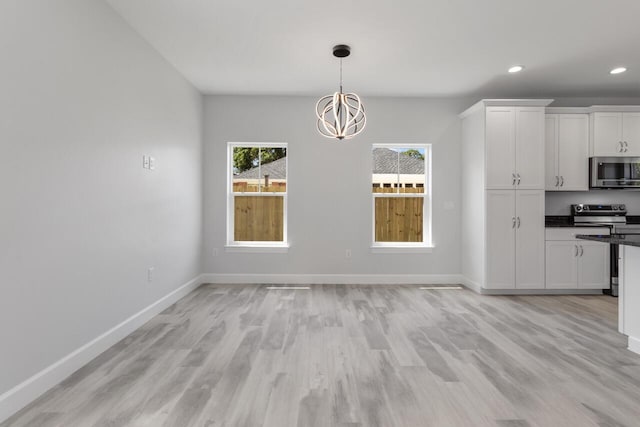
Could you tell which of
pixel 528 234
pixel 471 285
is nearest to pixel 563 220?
pixel 528 234

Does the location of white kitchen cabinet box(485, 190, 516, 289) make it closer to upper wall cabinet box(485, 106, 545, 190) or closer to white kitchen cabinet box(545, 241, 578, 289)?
upper wall cabinet box(485, 106, 545, 190)

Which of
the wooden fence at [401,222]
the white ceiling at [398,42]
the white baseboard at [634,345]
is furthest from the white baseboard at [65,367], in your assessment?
the white baseboard at [634,345]

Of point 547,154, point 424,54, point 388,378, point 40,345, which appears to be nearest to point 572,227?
point 547,154

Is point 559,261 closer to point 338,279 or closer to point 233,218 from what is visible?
point 338,279

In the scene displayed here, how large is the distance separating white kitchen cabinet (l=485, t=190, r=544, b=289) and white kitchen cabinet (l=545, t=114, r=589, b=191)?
0.46m

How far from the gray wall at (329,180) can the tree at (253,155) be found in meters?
0.17

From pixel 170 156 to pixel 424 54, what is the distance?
302cm

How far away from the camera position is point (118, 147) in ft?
9.17

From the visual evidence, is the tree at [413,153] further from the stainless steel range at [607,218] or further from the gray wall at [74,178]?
the gray wall at [74,178]

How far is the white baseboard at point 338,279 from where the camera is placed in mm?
4887

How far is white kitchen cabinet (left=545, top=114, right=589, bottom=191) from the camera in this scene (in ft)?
14.6

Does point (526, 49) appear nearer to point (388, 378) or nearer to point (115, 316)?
point (388, 378)

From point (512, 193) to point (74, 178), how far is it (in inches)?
184

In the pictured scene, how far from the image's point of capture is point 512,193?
170 inches
